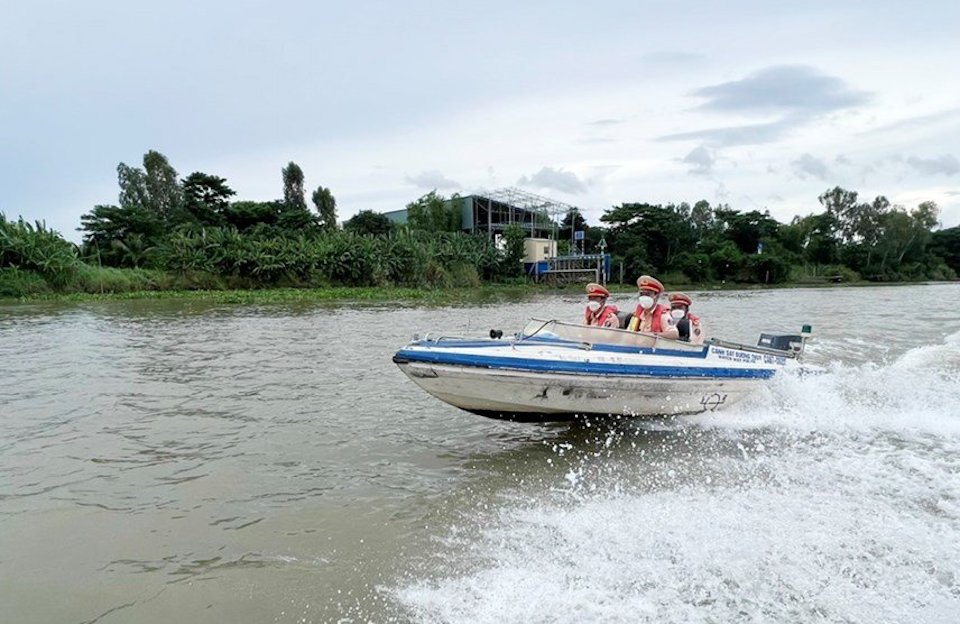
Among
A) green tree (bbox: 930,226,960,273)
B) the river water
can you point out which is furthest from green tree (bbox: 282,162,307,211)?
green tree (bbox: 930,226,960,273)

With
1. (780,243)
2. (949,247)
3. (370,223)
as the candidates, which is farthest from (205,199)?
(949,247)

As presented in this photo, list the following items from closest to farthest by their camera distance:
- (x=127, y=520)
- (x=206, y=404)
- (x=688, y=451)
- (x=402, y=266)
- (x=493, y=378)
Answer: (x=127, y=520), (x=493, y=378), (x=688, y=451), (x=206, y=404), (x=402, y=266)

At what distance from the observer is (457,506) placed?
19.0 ft

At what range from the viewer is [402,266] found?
147 feet

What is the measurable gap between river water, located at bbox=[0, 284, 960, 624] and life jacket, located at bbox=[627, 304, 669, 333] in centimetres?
130

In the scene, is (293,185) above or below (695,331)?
above

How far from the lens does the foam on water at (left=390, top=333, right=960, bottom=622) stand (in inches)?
160

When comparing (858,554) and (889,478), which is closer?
(858,554)

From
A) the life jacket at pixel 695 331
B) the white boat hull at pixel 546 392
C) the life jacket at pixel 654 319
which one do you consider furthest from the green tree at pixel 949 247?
the white boat hull at pixel 546 392

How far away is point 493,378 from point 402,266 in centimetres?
3839

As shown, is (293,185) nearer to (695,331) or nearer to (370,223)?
(370,223)

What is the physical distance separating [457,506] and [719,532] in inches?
89.2

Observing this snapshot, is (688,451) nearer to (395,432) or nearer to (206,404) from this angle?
(395,432)

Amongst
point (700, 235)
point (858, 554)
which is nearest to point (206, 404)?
point (858, 554)
